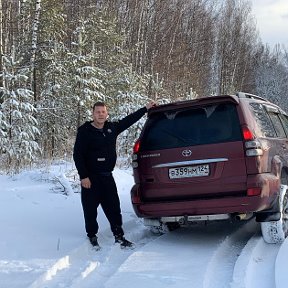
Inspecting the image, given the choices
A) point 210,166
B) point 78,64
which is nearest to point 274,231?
point 210,166

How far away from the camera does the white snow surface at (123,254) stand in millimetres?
4461

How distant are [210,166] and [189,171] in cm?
26

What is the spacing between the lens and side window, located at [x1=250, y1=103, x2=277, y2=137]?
19.6 ft

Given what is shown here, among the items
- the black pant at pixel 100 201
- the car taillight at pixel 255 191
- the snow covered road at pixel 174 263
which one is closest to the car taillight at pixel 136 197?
the black pant at pixel 100 201

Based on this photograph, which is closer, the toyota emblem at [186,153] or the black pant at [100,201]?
the toyota emblem at [186,153]

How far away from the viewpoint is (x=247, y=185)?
5.39m

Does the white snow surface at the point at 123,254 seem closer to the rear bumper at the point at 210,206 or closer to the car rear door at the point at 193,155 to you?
the rear bumper at the point at 210,206

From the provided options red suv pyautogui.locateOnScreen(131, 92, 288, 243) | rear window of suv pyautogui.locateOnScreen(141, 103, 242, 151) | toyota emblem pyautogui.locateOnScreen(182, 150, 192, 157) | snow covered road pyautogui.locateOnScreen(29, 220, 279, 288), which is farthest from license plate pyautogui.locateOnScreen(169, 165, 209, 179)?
snow covered road pyautogui.locateOnScreen(29, 220, 279, 288)

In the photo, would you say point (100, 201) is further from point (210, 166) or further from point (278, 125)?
point (278, 125)

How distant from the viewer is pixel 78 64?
1775 cm

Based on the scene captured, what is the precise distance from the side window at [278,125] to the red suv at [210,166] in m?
0.58

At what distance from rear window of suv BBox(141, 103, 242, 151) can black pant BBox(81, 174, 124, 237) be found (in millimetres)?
663

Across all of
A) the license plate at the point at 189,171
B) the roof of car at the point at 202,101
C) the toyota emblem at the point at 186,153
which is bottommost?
the license plate at the point at 189,171

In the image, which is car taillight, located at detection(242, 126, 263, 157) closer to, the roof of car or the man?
the roof of car
